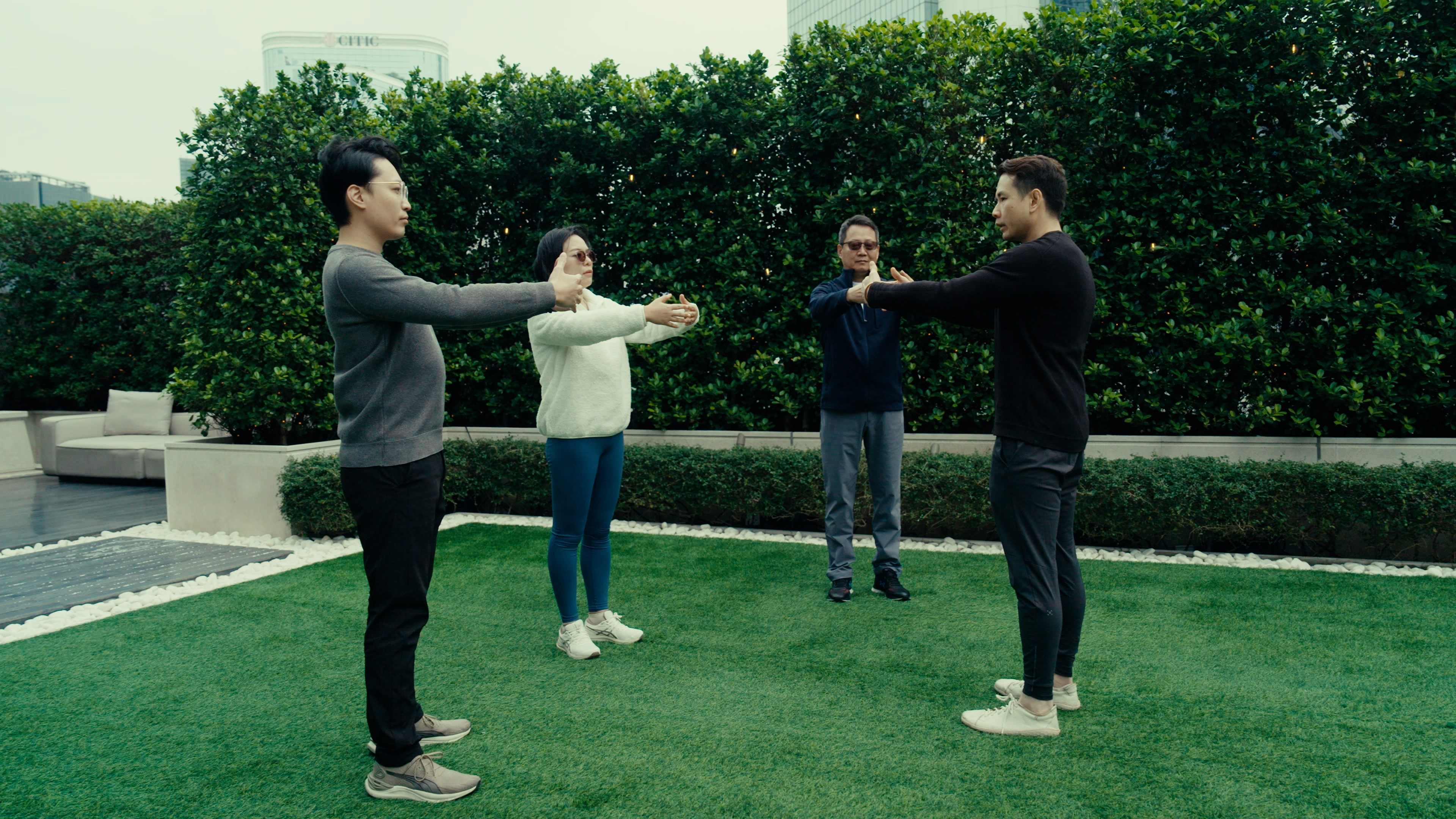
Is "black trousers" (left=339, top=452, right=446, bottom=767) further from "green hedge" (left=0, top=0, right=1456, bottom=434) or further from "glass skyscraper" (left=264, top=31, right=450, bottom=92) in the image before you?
"glass skyscraper" (left=264, top=31, right=450, bottom=92)

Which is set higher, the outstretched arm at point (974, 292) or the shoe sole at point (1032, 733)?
the outstretched arm at point (974, 292)

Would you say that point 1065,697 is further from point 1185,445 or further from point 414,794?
point 1185,445

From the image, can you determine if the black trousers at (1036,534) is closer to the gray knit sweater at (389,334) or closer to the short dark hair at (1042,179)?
the short dark hair at (1042,179)

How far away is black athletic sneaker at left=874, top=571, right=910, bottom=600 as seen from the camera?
436 centimetres

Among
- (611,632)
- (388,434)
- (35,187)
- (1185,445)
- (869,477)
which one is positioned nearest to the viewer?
(388,434)

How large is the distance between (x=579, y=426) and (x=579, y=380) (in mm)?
196

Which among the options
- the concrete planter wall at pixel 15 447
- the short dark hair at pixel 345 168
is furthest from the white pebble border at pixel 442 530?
the concrete planter wall at pixel 15 447

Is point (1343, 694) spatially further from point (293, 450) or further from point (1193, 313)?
point (293, 450)

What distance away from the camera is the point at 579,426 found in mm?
3398

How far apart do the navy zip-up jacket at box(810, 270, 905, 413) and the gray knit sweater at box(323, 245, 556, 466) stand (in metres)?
2.33

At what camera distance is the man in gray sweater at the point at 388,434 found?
2316 millimetres

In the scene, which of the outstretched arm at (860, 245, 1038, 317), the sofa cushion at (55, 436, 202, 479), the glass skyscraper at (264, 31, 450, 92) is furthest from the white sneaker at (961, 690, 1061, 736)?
the glass skyscraper at (264, 31, 450, 92)

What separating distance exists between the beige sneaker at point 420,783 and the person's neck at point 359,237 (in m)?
1.53

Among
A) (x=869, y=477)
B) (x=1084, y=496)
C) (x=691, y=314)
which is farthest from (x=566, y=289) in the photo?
(x=1084, y=496)
